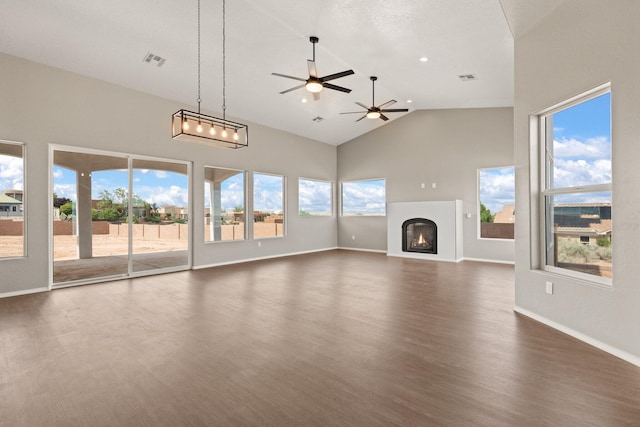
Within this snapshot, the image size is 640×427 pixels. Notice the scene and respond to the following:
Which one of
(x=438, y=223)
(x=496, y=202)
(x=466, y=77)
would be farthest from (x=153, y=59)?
(x=496, y=202)

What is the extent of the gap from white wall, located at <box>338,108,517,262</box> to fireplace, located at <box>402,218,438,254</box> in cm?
73

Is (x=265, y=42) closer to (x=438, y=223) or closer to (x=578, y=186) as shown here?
(x=578, y=186)

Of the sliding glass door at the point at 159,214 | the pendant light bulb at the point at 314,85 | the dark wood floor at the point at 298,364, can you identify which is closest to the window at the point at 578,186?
the dark wood floor at the point at 298,364

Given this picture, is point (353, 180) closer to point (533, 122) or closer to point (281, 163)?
point (281, 163)

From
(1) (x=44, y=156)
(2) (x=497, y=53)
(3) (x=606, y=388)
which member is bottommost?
(3) (x=606, y=388)

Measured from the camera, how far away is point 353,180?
1027 cm

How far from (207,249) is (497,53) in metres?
6.58

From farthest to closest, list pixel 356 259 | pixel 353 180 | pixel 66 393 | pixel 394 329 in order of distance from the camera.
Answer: pixel 353 180, pixel 356 259, pixel 394 329, pixel 66 393

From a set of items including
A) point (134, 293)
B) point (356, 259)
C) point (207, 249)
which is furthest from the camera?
point (356, 259)

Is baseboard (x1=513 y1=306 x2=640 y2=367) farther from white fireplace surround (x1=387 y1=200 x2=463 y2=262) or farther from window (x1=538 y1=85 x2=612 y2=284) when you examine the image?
white fireplace surround (x1=387 y1=200 x2=463 y2=262)

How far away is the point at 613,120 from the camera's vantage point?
9.25 feet

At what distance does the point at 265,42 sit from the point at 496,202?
6324 millimetres

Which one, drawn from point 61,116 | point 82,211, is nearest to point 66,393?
point 82,211

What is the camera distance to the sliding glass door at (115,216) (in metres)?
Answer: 5.38
